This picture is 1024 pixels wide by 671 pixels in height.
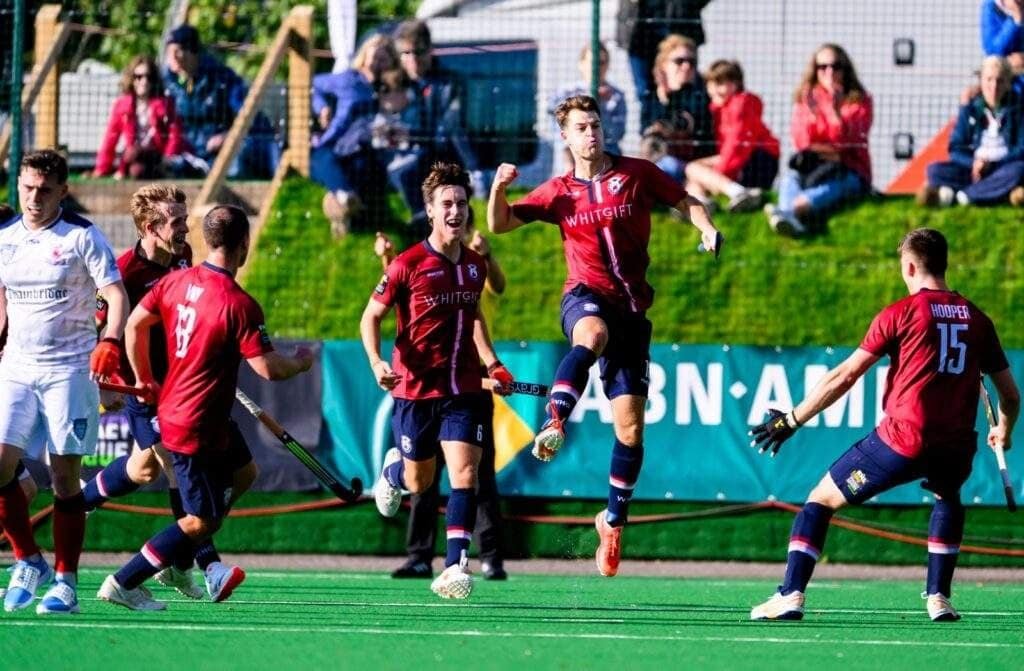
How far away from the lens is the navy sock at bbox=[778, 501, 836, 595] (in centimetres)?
990

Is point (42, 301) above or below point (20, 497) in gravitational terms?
above

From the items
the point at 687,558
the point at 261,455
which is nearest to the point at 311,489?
the point at 261,455

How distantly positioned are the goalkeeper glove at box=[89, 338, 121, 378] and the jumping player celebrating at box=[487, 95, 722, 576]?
2310 millimetres

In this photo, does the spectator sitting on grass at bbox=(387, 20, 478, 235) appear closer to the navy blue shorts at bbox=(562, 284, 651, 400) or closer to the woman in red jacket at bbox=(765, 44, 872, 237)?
the woman in red jacket at bbox=(765, 44, 872, 237)

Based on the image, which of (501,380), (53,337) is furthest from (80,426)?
(501,380)

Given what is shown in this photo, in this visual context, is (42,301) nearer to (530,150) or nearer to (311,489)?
(311,489)

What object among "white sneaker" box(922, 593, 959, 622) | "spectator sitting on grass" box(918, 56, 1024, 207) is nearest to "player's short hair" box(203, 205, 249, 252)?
"white sneaker" box(922, 593, 959, 622)

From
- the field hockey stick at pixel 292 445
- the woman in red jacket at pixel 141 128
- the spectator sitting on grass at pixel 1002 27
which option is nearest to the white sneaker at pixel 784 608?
the field hockey stick at pixel 292 445

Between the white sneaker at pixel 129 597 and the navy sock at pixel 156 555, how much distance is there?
0.20 ft

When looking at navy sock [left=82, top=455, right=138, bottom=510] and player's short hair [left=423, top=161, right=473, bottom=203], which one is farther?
navy sock [left=82, top=455, right=138, bottom=510]

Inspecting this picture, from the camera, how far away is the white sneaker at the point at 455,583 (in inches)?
422

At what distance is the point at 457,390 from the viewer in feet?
37.0

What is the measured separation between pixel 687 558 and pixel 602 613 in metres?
3.94

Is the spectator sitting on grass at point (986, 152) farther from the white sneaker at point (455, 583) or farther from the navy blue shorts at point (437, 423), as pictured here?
the white sneaker at point (455, 583)
